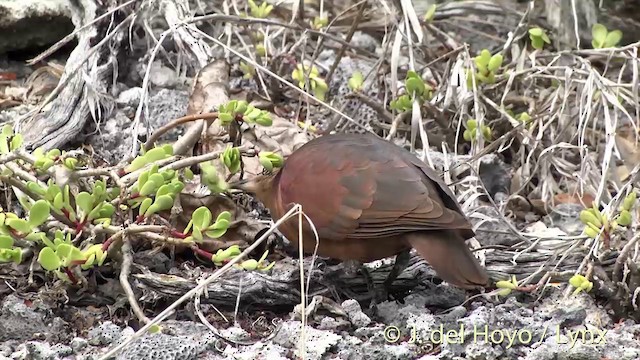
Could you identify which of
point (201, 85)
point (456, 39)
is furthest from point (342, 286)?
point (456, 39)

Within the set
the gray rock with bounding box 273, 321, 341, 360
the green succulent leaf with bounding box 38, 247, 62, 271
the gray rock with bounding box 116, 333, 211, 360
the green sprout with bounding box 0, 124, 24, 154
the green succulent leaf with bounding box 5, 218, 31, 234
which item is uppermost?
the green sprout with bounding box 0, 124, 24, 154

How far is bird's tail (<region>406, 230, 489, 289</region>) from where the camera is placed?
2578mm

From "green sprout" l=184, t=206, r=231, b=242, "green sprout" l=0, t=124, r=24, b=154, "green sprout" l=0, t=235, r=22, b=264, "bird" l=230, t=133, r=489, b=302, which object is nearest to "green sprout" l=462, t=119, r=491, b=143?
"bird" l=230, t=133, r=489, b=302

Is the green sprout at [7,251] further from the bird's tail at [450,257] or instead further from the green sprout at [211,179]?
the bird's tail at [450,257]

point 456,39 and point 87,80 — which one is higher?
point 87,80

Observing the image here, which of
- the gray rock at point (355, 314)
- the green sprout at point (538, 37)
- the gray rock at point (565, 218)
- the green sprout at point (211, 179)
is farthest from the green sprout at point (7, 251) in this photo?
Result: the green sprout at point (538, 37)

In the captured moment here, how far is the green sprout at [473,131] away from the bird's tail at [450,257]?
0.84 metres

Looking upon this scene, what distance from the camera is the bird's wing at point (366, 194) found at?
103 inches

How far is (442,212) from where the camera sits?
8.53 ft

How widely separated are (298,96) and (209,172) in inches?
46.4

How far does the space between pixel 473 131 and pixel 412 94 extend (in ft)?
0.87

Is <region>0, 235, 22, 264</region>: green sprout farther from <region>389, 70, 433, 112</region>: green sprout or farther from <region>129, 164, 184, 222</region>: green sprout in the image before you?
<region>389, 70, 433, 112</region>: green sprout

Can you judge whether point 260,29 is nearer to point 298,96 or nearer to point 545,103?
point 298,96

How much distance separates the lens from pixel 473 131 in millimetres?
3453
